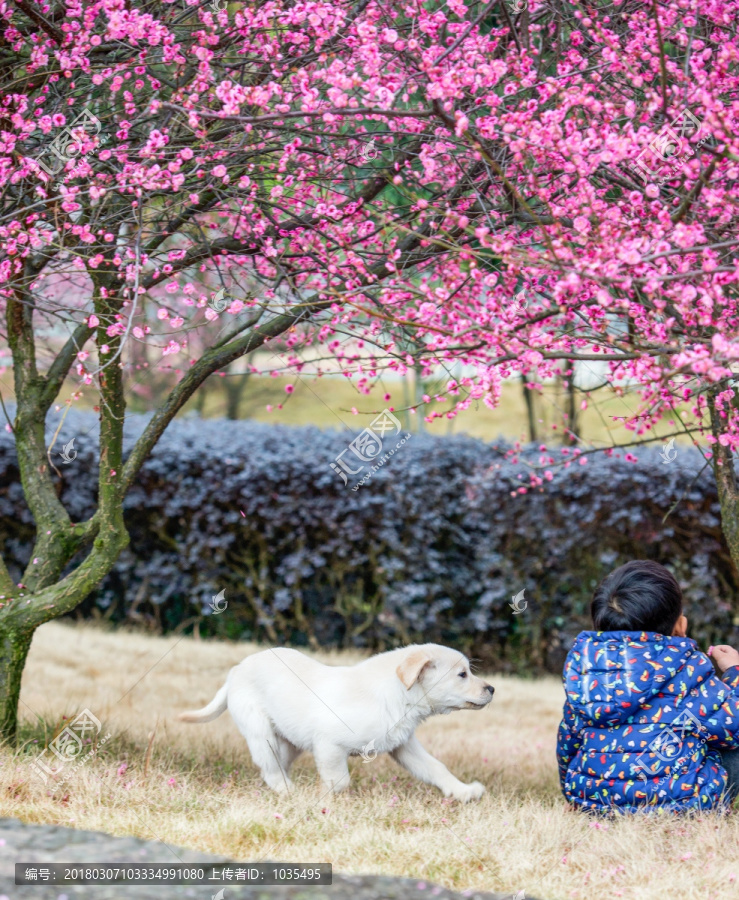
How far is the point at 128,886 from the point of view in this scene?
257 centimetres

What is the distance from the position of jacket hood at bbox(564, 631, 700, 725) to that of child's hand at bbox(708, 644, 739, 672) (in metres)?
0.22

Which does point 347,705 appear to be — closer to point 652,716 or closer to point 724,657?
point 652,716

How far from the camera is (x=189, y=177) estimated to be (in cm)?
368

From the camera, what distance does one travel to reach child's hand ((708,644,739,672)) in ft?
11.5

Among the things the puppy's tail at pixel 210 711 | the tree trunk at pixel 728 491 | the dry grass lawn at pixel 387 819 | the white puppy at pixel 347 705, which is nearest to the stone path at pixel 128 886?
the dry grass lawn at pixel 387 819

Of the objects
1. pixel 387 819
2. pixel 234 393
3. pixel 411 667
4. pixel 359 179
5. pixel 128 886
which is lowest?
pixel 387 819

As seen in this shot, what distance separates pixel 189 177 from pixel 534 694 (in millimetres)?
4511

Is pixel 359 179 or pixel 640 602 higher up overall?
pixel 359 179

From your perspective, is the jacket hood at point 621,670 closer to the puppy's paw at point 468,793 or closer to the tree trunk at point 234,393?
the puppy's paw at point 468,793

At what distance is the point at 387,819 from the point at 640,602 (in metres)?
1.24

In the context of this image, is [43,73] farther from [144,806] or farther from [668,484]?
[668,484]

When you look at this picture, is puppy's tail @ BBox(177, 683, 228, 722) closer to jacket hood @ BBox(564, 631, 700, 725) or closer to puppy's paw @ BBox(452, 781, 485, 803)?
puppy's paw @ BBox(452, 781, 485, 803)

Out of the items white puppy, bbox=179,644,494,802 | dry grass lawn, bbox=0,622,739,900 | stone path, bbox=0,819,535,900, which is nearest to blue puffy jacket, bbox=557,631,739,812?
dry grass lawn, bbox=0,622,739,900

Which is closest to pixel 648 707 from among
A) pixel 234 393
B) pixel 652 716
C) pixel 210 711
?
pixel 652 716
